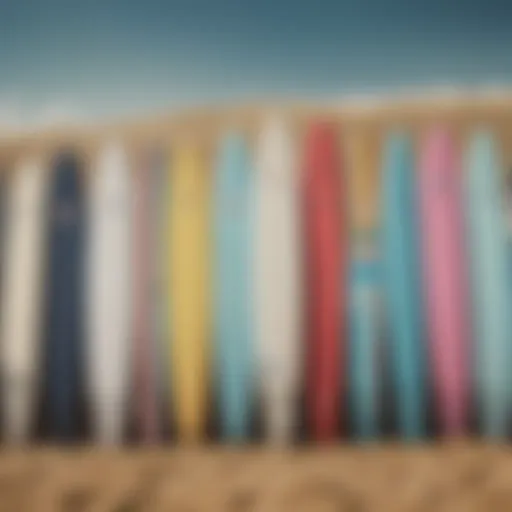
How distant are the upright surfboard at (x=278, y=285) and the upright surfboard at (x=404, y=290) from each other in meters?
0.08

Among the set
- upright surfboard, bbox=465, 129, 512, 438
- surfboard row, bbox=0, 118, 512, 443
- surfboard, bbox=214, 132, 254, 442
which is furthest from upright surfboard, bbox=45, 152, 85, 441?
upright surfboard, bbox=465, 129, 512, 438

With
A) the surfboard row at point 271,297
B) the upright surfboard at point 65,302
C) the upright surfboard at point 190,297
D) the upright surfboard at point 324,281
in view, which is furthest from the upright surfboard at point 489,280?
the upright surfboard at point 65,302

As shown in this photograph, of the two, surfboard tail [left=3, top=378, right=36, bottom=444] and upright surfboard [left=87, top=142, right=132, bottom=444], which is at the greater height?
upright surfboard [left=87, top=142, right=132, bottom=444]

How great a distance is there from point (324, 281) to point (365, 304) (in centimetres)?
4

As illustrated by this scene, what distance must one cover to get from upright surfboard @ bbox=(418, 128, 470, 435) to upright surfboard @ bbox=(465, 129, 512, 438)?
1 cm

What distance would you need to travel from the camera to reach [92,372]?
3.08 ft

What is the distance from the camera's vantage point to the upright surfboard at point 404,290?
0.91 m

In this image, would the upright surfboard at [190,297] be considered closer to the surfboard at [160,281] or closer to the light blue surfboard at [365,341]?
the surfboard at [160,281]

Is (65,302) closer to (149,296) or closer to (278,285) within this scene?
(149,296)

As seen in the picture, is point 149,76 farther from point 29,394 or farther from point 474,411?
point 474,411

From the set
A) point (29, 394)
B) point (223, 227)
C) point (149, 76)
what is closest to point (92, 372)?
point (29, 394)

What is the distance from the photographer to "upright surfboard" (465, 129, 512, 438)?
90 centimetres

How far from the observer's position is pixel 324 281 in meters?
0.93

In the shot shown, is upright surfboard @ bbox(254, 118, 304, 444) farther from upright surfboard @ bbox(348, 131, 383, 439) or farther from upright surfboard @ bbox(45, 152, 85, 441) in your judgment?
upright surfboard @ bbox(45, 152, 85, 441)
